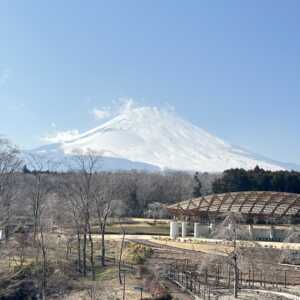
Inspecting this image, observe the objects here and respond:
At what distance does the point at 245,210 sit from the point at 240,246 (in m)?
20.1

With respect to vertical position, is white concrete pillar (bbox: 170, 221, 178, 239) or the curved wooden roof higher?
the curved wooden roof

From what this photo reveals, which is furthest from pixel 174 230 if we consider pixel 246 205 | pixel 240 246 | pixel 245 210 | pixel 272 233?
pixel 240 246

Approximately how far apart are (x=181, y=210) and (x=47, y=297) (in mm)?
27568

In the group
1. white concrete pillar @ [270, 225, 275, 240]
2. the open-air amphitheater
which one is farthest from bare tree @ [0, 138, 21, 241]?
white concrete pillar @ [270, 225, 275, 240]

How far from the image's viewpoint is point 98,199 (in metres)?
43.8

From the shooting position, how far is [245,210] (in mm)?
55531

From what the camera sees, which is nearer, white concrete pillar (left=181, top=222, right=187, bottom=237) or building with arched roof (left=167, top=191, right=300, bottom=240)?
building with arched roof (left=167, top=191, right=300, bottom=240)

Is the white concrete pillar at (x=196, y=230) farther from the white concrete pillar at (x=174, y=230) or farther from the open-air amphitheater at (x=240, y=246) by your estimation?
the white concrete pillar at (x=174, y=230)

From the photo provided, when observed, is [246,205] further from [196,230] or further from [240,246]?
[240,246]

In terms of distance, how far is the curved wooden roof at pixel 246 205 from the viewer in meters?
53.1

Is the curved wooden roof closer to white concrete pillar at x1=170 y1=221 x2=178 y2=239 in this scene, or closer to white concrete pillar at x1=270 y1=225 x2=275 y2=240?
white concrete pillar at x1=270 y1=225 x2=275 y2=240

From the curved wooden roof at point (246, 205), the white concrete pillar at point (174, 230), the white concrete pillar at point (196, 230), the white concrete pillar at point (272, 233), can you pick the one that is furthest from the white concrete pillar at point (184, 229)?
the white concrete pillar at point (272, 233)

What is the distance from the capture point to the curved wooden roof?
174ft

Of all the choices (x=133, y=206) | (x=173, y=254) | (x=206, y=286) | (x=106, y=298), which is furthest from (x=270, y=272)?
(x=133, y=206)
